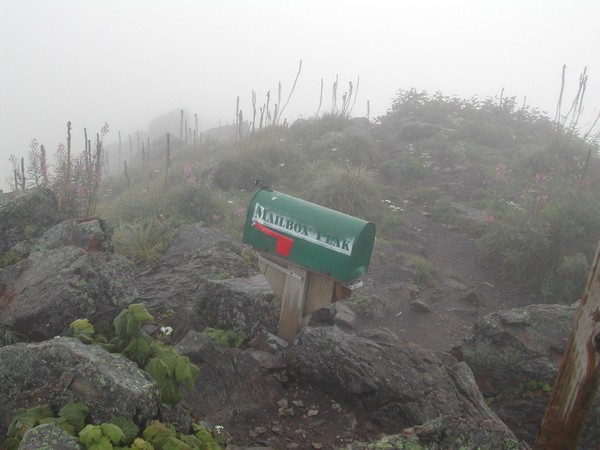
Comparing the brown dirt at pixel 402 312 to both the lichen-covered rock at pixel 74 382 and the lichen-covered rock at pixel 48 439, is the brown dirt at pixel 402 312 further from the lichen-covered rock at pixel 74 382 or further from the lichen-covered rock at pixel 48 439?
the lichen-covered rock at pixel 48 439

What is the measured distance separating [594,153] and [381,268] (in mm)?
9233

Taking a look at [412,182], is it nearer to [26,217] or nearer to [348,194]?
[348,194]

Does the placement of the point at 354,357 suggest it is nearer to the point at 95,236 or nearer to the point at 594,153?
the point at 95,236

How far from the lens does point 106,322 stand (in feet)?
15.7

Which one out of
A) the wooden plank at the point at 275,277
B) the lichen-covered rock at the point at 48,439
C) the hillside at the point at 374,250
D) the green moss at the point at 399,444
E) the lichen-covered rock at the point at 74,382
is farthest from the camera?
the wooden plank at the point at 275,277

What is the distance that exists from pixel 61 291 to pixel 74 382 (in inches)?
75.2

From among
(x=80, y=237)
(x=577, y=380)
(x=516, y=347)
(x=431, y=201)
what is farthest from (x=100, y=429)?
(x=431, y=201)

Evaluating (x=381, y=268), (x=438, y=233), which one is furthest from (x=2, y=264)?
(x=438, y=233)

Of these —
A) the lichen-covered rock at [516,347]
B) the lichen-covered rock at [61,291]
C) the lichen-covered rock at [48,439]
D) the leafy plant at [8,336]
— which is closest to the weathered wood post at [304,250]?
the lichen-covered rock at [61,291]

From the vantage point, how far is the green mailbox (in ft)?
14.8

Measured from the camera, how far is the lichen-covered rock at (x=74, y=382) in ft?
9.53

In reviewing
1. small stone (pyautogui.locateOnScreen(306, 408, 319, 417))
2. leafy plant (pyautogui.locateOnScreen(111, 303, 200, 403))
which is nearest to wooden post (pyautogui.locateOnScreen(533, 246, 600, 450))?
small stone (pyautogui.locateOnScreen(306, 408, 319, 417))

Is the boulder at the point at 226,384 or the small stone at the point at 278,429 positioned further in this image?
the boulder at the point at 226,384

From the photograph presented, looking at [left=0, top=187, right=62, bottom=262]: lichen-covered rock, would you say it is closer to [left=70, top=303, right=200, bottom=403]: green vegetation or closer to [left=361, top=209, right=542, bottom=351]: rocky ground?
[left=70, top=303, right=200, bottom=403]: green vegetation
